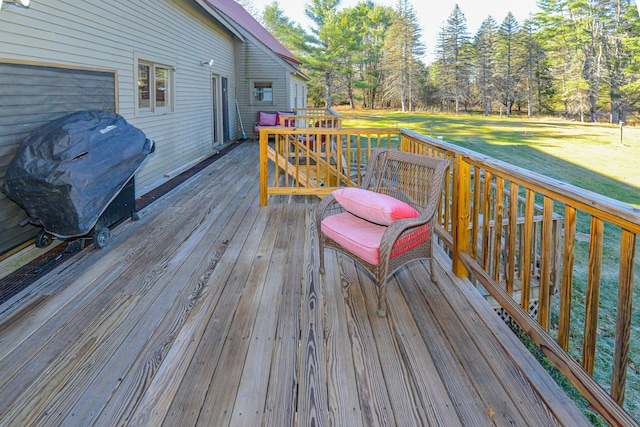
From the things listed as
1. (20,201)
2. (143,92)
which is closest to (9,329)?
(20,201)

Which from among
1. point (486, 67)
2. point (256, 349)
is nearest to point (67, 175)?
point (256, 349)

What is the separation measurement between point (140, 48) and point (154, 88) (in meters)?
0.74

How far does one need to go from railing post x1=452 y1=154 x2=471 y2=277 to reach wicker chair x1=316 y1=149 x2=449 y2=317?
0.18 metres

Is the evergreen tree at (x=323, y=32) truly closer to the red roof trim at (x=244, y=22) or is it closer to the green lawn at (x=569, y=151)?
the green lawn at (x=569, y=151)

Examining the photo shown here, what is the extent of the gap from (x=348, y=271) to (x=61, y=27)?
3.57 metres

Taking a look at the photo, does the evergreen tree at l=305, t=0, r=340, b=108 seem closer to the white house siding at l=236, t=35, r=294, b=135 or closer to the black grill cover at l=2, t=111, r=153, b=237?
the white house siding at l=236, t=35, r=294, b=135

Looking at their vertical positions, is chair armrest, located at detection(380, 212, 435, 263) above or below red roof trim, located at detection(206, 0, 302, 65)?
below

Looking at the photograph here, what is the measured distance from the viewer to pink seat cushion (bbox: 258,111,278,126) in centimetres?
1250

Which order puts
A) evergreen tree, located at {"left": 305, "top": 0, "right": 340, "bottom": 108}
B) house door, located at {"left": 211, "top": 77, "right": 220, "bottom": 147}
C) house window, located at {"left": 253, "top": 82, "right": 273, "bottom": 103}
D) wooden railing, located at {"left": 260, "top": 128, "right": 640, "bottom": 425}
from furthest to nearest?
1. evergreen tree, located at {"left": 305, "top": 0, "right": 340, "bottom": 108}
2. house window, located at {"left": 253, "top": 82, "right": 273, "bottom": 103}
3. house door, located at {"left": 211, "top": 77, "right": 220, "bottom": 147}
4. wooden railing, located at {"left": 260, "top": 128, "right": 640, "bottom": 425}

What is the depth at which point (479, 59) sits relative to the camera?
134ft

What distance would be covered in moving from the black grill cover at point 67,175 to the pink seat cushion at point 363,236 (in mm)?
1791

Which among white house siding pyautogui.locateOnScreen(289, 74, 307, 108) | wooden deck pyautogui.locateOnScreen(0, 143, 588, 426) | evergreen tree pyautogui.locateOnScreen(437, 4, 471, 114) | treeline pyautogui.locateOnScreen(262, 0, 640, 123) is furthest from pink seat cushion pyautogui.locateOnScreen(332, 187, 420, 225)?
evergreen tree pyautogui.locateOnScreen(437, 4, 471, 114)

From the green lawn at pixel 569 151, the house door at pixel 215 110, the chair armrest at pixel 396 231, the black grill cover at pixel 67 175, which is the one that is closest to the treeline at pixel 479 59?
the green lawn at pixel 569 151

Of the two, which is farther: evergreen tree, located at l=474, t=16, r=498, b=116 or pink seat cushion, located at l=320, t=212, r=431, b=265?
evergreen tree, located at l=474, t=16, r=498, b=116
